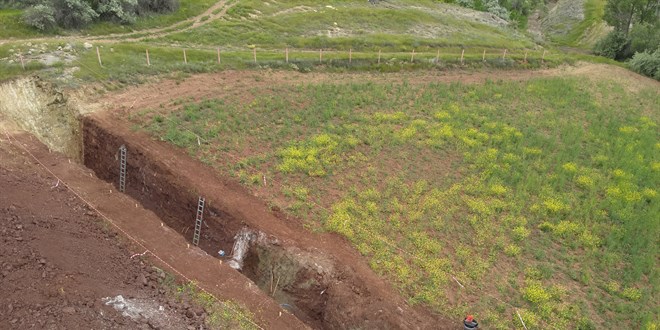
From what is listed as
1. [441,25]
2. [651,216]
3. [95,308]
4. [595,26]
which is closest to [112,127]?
[95,308]

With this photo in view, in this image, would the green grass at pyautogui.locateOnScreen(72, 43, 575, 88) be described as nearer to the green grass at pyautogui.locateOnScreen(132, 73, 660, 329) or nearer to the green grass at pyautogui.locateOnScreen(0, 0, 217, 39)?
the green grass at pyautogui.locateOnScreen(0, 0, 217, 39)

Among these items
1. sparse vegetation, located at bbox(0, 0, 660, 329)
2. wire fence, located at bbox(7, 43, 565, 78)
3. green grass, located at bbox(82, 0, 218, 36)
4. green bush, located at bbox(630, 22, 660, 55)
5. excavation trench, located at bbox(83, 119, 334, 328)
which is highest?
green bush, located at bbox(630, 22, 660, 55)

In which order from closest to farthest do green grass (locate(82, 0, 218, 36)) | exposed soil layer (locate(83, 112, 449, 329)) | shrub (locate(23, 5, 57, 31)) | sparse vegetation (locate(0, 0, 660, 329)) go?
exposed soil layer (locate(83, 112, 449, 329))
sparse vegetation (locate(0, 0, 660, 329))
shrub (locate(23, 5, 57, 31))
green grass (locate(82, 0, 218, 36))

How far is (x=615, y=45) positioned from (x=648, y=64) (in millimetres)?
9194

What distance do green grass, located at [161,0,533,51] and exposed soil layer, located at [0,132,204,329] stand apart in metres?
23.9

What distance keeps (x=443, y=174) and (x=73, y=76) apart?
78.0 ft

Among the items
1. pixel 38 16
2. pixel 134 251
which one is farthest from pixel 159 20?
pixel 134 251

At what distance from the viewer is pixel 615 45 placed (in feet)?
193

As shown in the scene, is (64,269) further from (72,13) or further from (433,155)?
(72,13)

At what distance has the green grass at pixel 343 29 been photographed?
46684 mm

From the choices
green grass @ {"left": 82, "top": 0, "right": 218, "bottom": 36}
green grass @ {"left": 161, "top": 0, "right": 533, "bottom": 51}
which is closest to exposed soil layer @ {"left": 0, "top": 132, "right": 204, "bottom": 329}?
green grass @ {"left": 82, "top": 0, "right": 218, "bottom": 36}

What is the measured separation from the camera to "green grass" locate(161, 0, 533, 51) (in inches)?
1838

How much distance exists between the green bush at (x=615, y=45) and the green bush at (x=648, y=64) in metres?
6.92

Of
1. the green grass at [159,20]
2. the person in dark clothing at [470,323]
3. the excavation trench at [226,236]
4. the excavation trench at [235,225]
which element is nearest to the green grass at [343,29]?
the green grass at [159,20]
